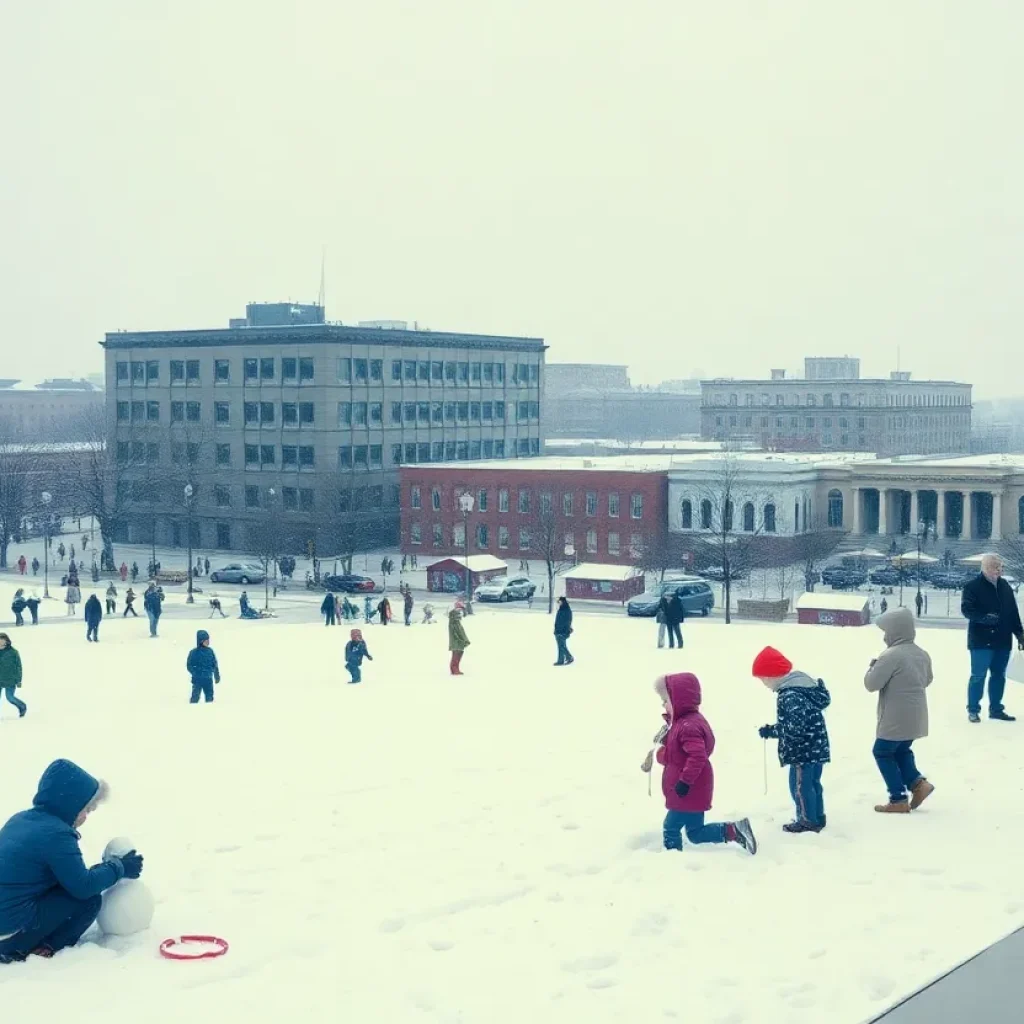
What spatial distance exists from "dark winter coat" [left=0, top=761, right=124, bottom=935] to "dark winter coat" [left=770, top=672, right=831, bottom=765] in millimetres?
5200

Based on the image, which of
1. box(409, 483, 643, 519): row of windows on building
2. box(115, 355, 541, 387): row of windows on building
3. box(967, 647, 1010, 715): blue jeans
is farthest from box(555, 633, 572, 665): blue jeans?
box(115, 355, 541, 387): row of windows on building

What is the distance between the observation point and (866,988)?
8.57 m

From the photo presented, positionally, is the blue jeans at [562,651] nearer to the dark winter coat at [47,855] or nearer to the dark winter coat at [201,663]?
the dark winter coat at [201,663]

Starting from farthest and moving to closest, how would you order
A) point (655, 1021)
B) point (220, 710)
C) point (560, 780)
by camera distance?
point (220, 710)
point (560, 780)
point (655, 1021)

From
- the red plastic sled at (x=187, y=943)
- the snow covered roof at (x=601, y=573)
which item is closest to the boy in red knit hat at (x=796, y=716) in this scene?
the red plastic sled at (x=187, y=943)

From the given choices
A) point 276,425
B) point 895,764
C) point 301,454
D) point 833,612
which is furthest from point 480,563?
point 895,764

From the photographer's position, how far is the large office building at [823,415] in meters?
160

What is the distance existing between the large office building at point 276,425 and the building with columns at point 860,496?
19664 millimetres

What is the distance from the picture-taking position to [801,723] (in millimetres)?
11477

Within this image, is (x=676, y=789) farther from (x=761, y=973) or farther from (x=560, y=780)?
(x=560, y=780)

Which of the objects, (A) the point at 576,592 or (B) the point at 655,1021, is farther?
(A) the point at 576,592

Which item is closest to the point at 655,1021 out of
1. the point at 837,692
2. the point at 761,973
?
the point at 761,973

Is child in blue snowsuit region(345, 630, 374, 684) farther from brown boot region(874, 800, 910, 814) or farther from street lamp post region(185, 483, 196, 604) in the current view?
street lamp post region(185, 483, 196, 604)

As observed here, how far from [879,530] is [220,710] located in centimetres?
7466
